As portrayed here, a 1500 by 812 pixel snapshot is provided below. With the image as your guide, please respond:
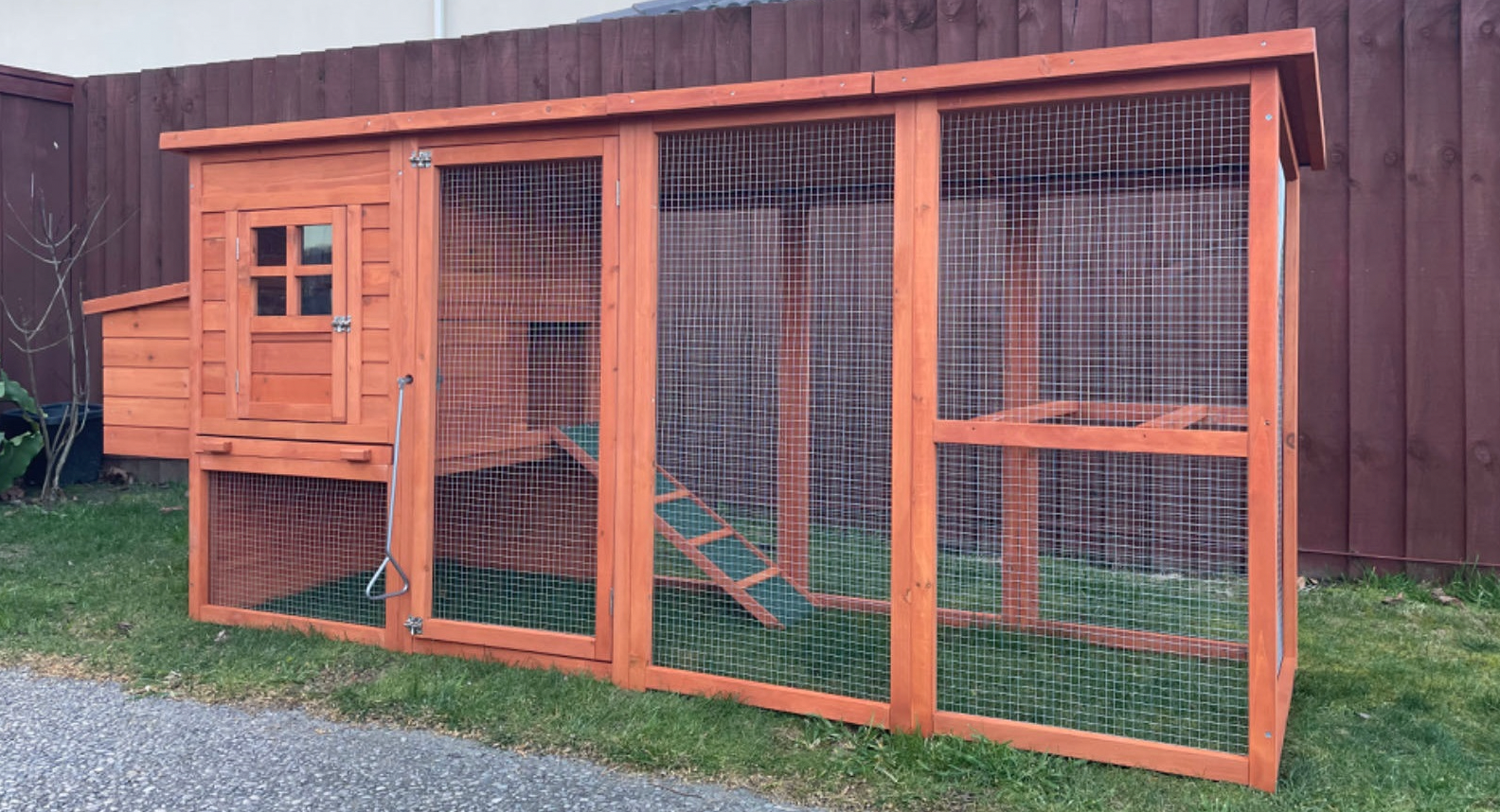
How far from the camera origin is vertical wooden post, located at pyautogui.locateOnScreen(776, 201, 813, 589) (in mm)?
4801

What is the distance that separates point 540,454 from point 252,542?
4.06 feet

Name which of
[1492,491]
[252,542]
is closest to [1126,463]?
[1492,491]

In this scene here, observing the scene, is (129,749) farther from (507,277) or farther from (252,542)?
(507,277)

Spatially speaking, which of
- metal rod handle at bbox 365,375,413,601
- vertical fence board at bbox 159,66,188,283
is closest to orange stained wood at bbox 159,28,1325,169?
metal rod handle at bbox 365,375,413,601

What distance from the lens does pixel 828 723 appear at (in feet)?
11.1

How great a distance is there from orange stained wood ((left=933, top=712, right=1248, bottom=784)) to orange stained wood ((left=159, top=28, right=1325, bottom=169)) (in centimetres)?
175

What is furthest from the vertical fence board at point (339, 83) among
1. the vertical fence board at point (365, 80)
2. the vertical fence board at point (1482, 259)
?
the vertical fence board at point (1482, 259)

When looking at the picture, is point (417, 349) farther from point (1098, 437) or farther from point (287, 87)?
point (287, 87)

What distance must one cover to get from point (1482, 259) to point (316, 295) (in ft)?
15.3

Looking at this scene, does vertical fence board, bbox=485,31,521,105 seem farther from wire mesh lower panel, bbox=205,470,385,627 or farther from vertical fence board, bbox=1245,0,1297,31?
vertical fence board, bbox=1245,0,1297,31

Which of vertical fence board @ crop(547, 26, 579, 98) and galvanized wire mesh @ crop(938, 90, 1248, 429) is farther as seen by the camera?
vertical fence board @ crop(547, 26, 579, 98)

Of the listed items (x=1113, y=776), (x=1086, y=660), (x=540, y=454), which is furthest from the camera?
(x=540, y=454)

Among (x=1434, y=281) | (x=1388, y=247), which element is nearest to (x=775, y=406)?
(x=1388, y=247)

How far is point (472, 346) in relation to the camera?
13.5 ft
